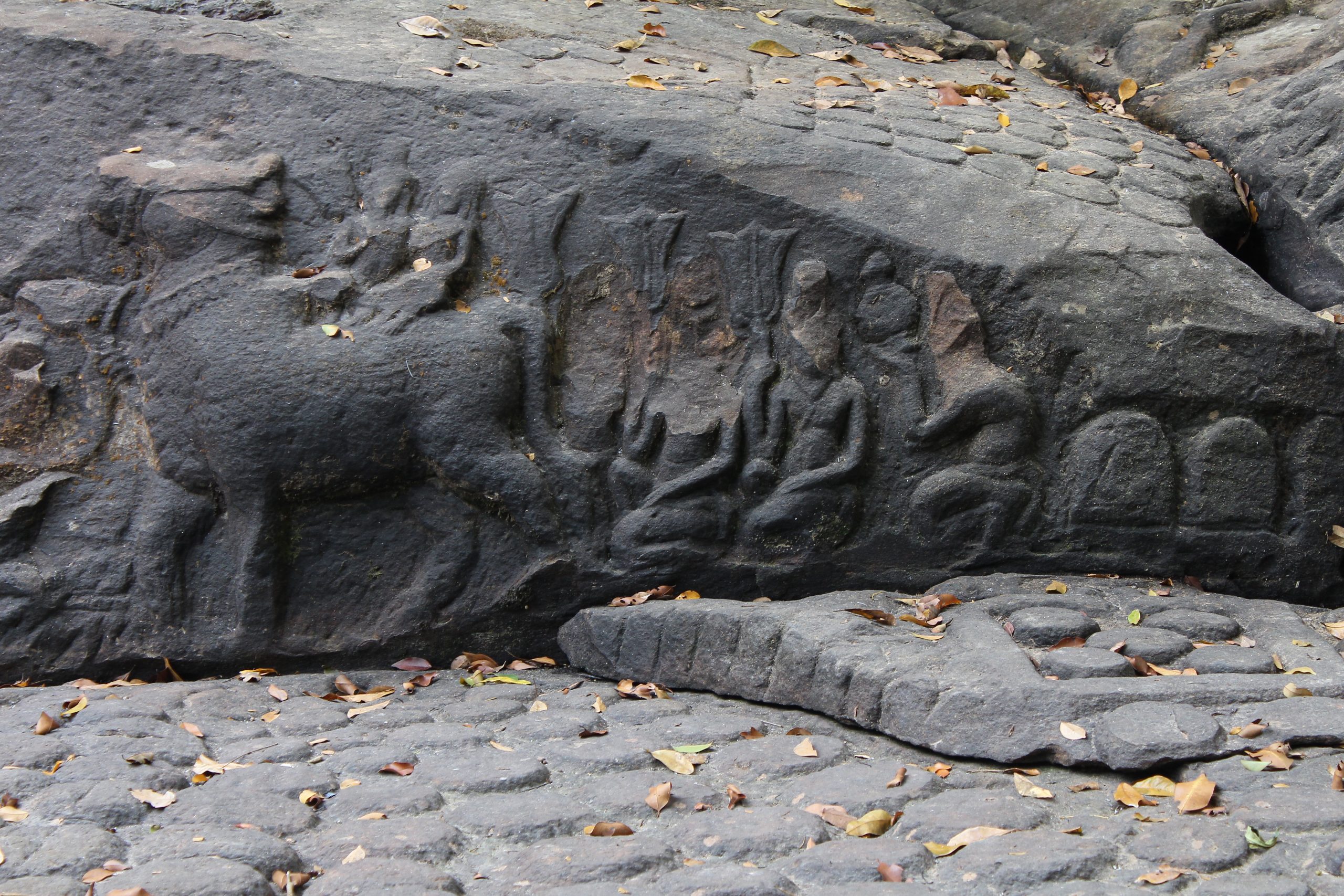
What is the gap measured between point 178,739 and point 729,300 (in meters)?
2.10

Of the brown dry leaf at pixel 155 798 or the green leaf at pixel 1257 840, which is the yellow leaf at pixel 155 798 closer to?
the brown dry leaf at pixel 155 798

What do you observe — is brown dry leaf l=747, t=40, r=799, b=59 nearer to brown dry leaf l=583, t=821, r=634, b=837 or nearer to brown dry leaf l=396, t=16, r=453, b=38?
brown dry leaf l=396, t=16, r=453, b=38

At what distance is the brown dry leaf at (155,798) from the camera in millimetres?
2443

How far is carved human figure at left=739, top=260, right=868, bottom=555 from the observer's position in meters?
3.77

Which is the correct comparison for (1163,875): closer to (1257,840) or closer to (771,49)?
(1257,840)

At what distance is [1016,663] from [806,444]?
1.08 meters

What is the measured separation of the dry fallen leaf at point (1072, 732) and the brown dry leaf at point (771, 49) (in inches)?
137

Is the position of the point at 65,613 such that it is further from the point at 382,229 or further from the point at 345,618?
the point at 382,229

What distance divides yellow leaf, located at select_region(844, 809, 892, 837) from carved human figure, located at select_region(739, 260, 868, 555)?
58.7 inches

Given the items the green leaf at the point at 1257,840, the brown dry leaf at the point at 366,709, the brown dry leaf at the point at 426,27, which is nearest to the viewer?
the green leaf at the point at 1257,840

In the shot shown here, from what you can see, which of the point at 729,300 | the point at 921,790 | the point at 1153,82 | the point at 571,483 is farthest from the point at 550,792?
the point at 1153,82

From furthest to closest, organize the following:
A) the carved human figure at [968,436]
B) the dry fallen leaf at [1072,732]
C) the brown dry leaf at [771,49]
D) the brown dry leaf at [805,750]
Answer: the brown dry leaf at [771,49] → the carved human figure at [968,436] → the brown dry leaf at [805,750] → the dry fallen leaf at [1072,732]

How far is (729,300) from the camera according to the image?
12.8ft

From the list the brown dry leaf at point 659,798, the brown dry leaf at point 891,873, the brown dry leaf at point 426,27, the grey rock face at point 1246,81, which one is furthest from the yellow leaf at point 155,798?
the grey rock face at point 1246,81
